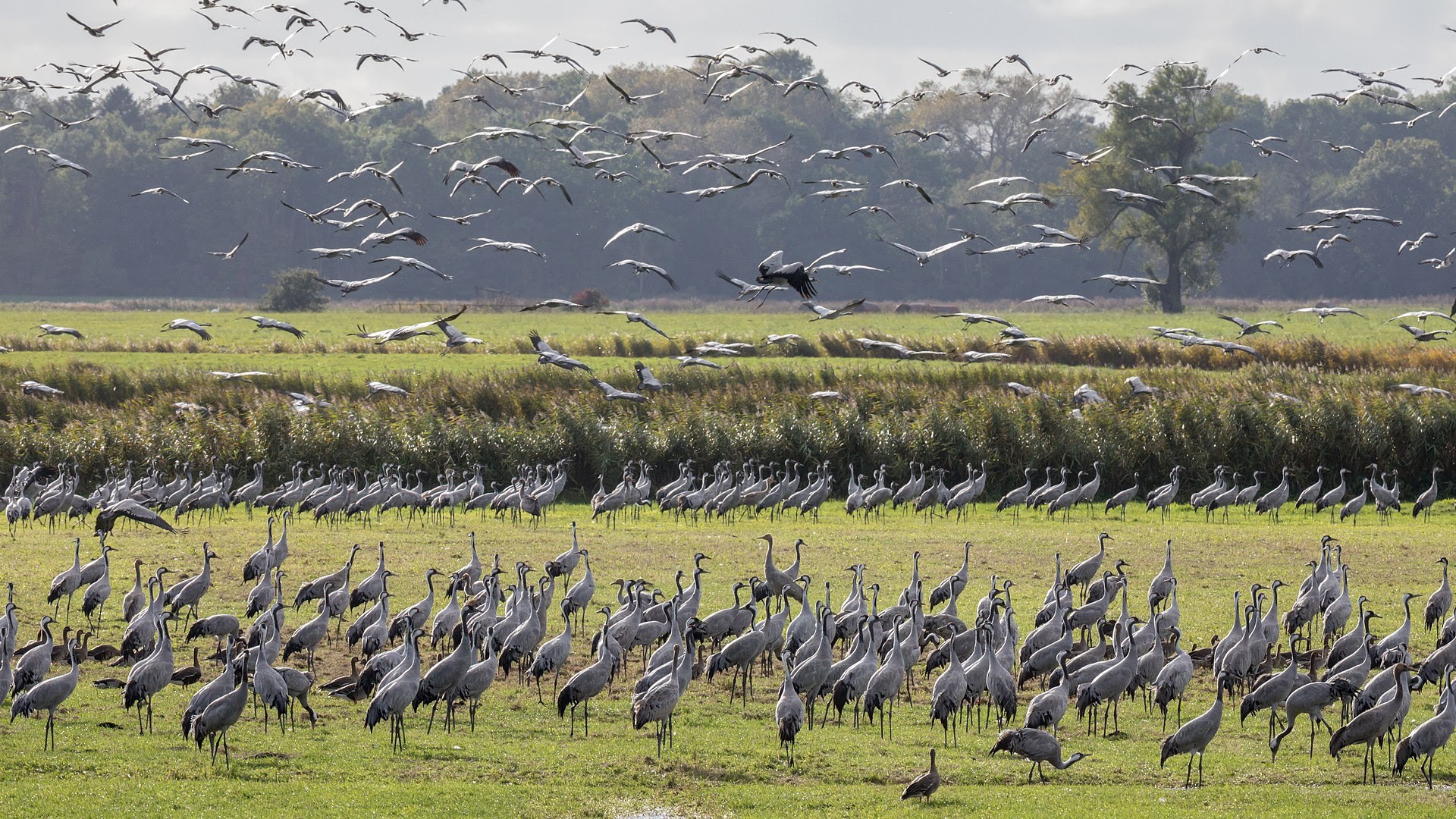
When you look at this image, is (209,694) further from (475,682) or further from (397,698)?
(475,682)

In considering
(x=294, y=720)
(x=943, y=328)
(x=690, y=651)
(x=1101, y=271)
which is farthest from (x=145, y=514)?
(x=1101, y=271)

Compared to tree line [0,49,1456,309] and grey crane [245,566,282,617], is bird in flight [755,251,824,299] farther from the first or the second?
tree line [0,49,1456,309]

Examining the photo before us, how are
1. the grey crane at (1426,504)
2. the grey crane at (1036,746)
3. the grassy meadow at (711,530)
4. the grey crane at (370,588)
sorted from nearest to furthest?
the grassy meadow at (711,530) → the grey crane at (1036,746) → the grey crane at (370,588) → the grey crane at (1426,504)

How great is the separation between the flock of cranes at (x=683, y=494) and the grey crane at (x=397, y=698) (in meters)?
18.2

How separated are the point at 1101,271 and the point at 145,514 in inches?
3989

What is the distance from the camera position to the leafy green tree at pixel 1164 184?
9125 centimetres

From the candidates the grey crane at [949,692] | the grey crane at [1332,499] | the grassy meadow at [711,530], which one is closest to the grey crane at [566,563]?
the grassy meadow at [711,530]

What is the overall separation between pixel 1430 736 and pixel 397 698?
9451mm

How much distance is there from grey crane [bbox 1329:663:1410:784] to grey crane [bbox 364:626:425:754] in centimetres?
867

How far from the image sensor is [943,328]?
85.4 m

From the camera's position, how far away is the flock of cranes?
109ft

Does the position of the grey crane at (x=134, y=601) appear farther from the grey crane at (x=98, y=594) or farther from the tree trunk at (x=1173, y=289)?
the tree trunk at (x=1173, y=289)

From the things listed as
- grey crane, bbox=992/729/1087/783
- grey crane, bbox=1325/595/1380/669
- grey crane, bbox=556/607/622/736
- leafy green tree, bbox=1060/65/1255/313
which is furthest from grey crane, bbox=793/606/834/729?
leafy green tree, bbox=1060/65/1255/313

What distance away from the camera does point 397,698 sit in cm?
1426
